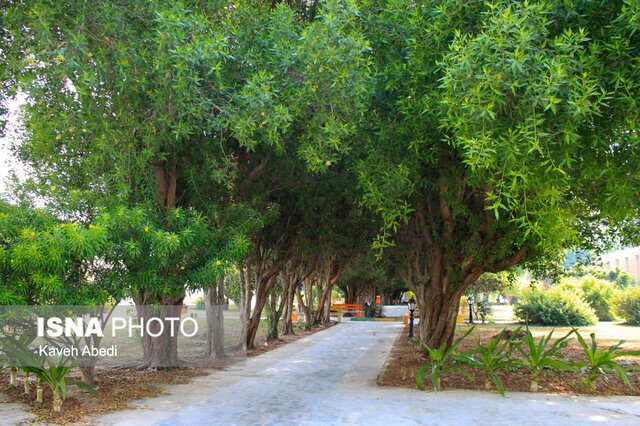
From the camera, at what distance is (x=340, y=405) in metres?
8.34

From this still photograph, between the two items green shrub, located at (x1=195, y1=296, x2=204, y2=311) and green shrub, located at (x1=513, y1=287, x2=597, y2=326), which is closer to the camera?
green shrub, located at (x1=513, y1=287, x2=597, y2=326)

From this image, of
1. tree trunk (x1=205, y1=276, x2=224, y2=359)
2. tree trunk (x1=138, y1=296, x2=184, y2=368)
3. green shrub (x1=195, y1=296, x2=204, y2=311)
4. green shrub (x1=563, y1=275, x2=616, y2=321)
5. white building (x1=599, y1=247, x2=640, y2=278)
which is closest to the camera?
tree trunk (x1=138, y1=296, x2=184, y2=368)

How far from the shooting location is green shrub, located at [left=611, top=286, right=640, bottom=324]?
31797 millimetres

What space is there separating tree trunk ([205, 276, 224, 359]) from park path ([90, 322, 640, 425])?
2401mm

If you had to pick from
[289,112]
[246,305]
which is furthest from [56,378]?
[246,305]

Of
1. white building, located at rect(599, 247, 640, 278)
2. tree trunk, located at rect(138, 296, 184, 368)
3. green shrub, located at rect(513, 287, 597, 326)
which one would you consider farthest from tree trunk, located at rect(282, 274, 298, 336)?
white building, located at rect(599, 247, 640, 278)

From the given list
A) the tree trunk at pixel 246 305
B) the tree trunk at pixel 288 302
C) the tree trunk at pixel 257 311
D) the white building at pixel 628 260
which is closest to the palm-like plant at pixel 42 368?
the tree trunk at pixel 246 305

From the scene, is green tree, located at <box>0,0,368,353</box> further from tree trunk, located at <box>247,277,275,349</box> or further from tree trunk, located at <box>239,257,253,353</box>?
tree trunk, located at <box>247,277,275,349</box>

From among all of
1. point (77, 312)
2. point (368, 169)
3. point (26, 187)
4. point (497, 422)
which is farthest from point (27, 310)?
point (497, 422)

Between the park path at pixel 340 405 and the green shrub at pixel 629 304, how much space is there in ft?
89.9

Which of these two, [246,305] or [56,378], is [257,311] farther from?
[56,378]

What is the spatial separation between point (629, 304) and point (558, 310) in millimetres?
5356

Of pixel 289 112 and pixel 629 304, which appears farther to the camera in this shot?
pixel 629 304

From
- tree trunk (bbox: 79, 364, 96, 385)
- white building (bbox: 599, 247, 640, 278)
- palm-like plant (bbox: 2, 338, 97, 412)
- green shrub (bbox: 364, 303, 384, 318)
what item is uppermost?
white building (bbox: 599, 247, 640, 278)
